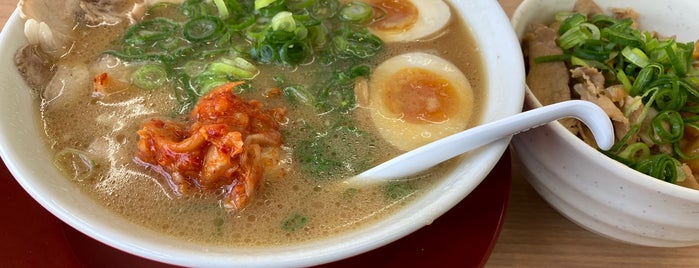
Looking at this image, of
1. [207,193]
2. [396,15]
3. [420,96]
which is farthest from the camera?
[396,15]

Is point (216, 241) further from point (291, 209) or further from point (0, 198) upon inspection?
point (0, 198)

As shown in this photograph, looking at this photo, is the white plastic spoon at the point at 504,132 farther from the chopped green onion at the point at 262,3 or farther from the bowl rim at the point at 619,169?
the chopped green onion at the point at 262,3

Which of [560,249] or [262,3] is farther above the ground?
[262,3]

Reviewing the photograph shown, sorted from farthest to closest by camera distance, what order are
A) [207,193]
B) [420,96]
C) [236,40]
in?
[236,40], [420,96], [207,193]

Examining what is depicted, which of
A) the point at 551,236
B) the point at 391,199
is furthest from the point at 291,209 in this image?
the point at 551,236

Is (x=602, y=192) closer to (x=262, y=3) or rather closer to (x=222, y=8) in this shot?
(x=262, y=3)

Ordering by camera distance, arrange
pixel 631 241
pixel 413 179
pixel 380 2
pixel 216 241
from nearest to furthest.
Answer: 1. pixel 216 241
2. pixel 413 179
3. pixel 631 241
4. pixel 380 2

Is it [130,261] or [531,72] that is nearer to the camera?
[130,261]

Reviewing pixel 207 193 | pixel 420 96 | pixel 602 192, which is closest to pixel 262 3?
pixel 420 96
